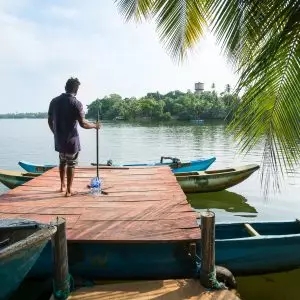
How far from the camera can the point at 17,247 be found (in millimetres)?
3373

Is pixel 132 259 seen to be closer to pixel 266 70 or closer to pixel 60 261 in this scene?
pixel 60 261

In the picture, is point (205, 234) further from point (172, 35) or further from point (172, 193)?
point (172, 35)

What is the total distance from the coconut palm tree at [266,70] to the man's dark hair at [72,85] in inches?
122

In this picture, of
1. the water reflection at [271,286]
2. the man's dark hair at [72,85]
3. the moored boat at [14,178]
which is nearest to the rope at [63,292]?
the water reflection at [271,286]

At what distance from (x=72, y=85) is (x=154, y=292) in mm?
3806

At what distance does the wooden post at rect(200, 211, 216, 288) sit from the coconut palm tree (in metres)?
0.98

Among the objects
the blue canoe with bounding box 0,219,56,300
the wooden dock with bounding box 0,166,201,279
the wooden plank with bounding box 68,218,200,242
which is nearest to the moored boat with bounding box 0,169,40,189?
the wooden dock with bounding box 0,166,201,279

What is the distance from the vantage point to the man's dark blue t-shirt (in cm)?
628

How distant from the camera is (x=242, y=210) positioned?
11.4 meters

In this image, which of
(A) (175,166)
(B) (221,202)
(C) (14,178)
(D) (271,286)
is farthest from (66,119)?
(B) (221,202)

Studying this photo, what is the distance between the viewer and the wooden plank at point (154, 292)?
3881 mm

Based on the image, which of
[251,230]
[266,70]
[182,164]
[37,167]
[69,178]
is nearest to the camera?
[266,70]

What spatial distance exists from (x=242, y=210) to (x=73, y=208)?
7.18m

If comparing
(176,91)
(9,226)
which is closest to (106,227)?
(9,226)
